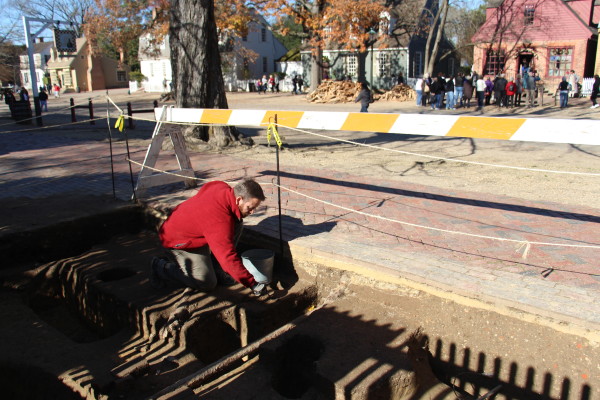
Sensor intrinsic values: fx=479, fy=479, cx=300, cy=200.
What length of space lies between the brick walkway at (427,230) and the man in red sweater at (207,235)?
3.16 feet

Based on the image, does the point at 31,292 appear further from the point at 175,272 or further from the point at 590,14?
the point at 590,14

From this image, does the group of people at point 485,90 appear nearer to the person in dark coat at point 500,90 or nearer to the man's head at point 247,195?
the person in dark coat at point 500,90

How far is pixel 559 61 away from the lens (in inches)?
1270

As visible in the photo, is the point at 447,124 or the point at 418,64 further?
the point at 418,64

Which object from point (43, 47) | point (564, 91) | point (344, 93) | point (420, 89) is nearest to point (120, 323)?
point (564, 91)

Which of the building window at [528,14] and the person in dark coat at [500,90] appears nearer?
the person in dark coat at [500,90]

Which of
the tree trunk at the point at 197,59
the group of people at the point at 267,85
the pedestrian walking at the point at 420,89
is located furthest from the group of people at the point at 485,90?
the group of people at the point at 267,85

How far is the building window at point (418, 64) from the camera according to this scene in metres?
39.3

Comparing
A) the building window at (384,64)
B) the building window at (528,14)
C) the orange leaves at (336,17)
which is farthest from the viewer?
the building window at (384,64)

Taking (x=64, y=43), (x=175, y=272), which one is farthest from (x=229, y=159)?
(x=64, y=43)

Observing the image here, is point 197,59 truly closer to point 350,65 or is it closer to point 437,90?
point 437,90

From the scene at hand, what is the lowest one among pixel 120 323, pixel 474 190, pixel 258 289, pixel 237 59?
pixel 120 323

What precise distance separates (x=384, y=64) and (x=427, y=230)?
3513 centimetres

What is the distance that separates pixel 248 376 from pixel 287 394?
1.10ft
